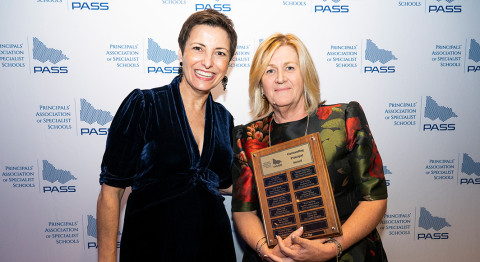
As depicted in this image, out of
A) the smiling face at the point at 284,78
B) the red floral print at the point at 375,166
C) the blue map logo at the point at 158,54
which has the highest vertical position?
the blue map logo at the point at 158,54

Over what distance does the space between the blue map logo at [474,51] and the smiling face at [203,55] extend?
2436 mm

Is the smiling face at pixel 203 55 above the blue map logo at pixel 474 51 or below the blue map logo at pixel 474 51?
below

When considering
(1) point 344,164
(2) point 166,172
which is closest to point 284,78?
(1) point 344,164

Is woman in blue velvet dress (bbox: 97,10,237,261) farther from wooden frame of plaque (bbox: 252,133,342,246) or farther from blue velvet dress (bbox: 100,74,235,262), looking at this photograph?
wooden frame of plaque (bbox: 252,133,342,246)

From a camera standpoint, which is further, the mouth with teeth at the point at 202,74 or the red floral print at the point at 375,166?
the mouth with teeth at the point at 202,74

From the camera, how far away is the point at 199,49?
1.78 meters

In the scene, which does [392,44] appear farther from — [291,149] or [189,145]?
[189,145]

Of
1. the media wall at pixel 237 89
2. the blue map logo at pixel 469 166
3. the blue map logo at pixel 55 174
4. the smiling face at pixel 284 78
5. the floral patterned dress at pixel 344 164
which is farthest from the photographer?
the blue map logo at pixel 469 166

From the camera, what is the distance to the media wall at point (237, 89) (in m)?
2.63

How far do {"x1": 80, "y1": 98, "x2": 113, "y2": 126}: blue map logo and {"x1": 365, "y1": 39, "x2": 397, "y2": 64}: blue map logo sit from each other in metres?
2.36

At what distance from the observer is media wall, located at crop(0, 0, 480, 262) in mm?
2629

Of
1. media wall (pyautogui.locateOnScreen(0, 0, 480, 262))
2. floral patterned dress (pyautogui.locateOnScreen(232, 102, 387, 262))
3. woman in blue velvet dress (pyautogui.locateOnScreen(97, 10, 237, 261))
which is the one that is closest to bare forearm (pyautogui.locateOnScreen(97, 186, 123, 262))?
woman in blue velvet dress (pyautogui.locateOnScreen(97, 10, 237, 261))

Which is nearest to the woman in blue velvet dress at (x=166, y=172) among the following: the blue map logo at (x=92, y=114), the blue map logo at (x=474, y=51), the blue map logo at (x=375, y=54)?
the blue map logo at (x=92, y=114)

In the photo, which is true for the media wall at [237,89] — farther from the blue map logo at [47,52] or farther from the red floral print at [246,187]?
the red floral print at [246,187]
